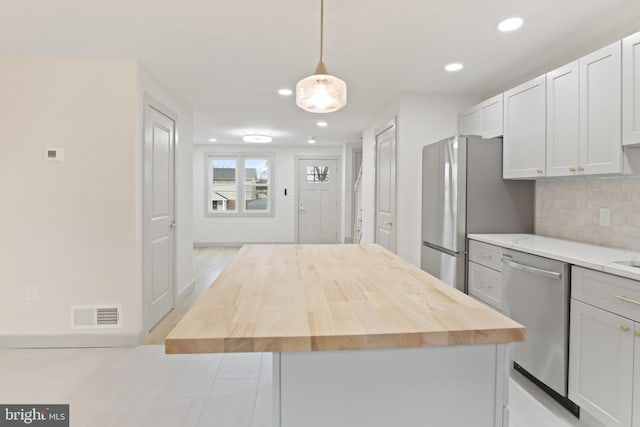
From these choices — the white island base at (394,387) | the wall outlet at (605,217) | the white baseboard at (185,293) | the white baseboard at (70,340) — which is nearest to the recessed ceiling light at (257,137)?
the white baseboard at (185,293)

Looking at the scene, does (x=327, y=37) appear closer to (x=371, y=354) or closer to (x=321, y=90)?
(x=321, y=90)

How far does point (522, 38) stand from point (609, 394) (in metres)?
2.22

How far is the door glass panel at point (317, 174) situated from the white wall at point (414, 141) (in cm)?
432

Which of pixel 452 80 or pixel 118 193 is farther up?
pixel 452 80

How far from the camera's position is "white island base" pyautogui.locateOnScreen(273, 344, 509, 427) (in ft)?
3.18

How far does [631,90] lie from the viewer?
1885 mm

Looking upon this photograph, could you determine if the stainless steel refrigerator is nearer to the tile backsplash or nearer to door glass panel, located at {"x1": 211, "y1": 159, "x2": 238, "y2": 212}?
the tile backsplash

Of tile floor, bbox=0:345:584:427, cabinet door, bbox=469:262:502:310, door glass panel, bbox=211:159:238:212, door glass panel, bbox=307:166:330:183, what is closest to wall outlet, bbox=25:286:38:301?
tile floor, bbox=0:345:584:427

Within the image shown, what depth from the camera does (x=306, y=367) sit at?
96 cm

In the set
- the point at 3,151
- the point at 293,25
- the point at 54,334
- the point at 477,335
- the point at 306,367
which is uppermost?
the point at 293,25

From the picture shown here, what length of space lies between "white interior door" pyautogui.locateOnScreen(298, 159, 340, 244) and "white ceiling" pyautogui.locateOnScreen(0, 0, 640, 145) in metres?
4.40

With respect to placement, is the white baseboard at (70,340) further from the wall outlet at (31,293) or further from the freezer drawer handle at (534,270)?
the freezer drawer handle at (534,270)

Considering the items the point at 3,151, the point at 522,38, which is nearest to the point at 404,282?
the point at 522,38

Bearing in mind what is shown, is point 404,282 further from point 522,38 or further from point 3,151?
point 3,151
